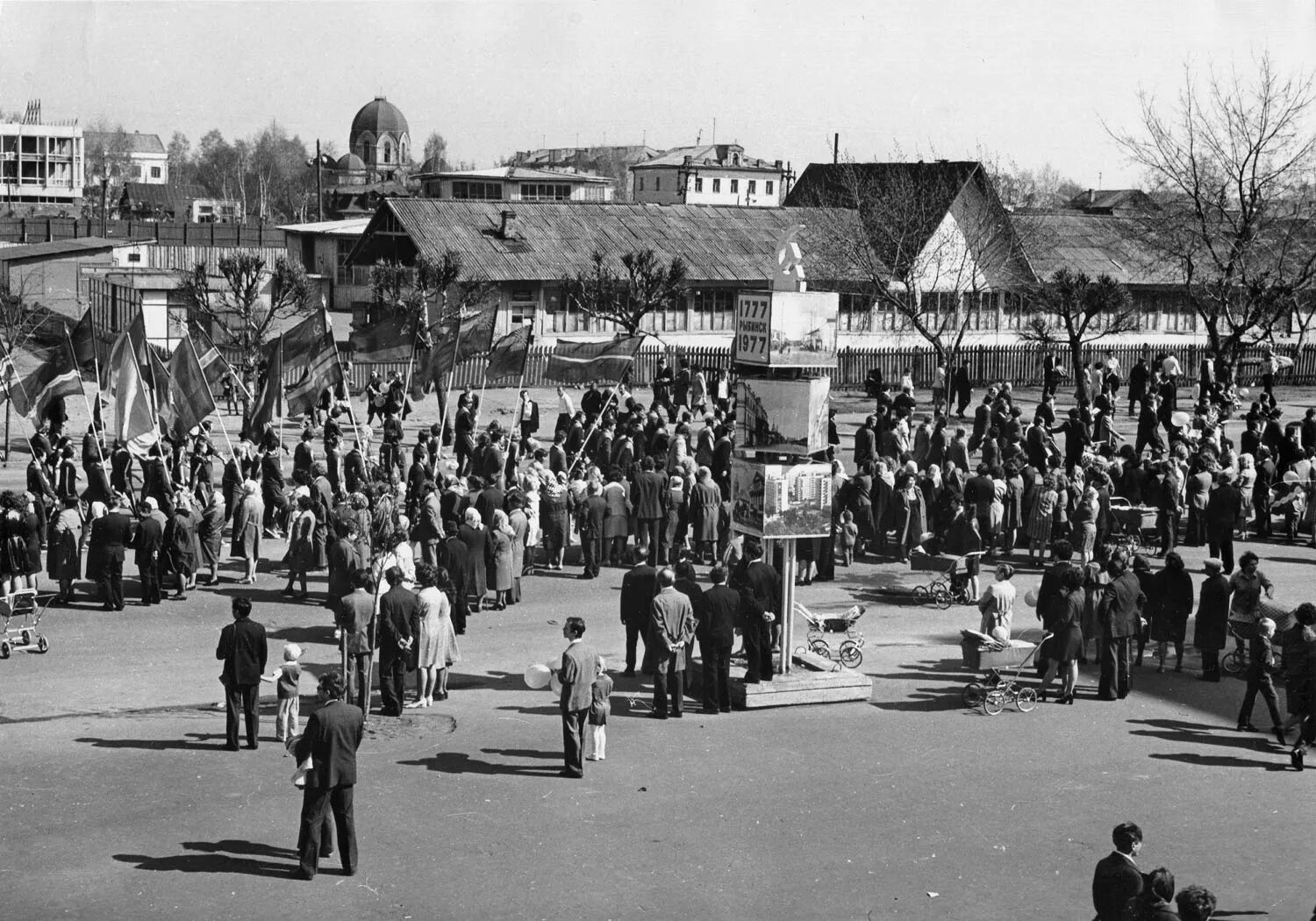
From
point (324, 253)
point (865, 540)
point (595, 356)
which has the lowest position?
point (865, 540)

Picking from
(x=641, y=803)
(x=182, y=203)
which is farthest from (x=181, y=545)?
(x=182, y=203)

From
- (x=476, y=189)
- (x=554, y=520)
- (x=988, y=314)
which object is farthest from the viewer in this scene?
(x=476, y=189)

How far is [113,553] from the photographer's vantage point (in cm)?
1812

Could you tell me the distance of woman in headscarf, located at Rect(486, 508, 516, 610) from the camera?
18.7 metres

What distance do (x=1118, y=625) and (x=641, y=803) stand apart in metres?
5.57

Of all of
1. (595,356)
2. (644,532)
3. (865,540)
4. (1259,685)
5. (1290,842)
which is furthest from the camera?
(595,356)

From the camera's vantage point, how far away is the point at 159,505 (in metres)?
21.8

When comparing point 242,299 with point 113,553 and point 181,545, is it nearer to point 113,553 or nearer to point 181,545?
point 181,545

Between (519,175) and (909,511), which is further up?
(519,175)

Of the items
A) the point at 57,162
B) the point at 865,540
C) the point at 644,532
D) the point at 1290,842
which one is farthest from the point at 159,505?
the point at 57,162

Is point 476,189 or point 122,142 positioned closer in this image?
point 476,189

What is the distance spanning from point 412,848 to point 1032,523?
1259 centimetres

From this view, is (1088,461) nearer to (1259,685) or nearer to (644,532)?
(644,532)

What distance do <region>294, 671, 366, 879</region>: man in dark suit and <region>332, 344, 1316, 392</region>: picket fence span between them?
31.4 meters
